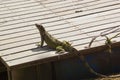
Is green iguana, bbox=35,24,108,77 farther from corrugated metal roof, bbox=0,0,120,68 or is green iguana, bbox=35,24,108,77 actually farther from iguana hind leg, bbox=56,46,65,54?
corrugated metal roof, bbox=0,0,120,68

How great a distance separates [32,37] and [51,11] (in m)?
1.85

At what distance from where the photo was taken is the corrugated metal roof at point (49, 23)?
8.62 meters

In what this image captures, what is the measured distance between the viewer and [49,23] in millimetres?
10242

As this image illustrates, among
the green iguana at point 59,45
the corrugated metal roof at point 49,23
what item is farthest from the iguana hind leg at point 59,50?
the corrugated metal roof at point 49,23

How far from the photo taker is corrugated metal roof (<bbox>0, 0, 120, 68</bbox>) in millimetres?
8617

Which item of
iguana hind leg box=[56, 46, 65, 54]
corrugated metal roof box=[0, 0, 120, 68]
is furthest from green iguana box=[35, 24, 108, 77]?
corrugated metal roof box=[0, 0, 120, 68]

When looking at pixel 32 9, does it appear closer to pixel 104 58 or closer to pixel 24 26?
pixel 24 26

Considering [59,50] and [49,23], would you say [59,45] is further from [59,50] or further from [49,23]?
[49,23]

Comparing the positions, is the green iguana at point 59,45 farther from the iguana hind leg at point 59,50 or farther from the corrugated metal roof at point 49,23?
the corrugated metal roof at point 49,23

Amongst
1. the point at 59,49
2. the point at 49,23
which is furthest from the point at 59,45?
the point at 49,23

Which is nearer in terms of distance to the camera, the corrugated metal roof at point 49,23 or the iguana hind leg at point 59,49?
the iguana hind leg at point 59,49

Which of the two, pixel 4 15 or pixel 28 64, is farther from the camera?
pixel 4 15

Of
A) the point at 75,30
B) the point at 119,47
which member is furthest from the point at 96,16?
the point at 119,47

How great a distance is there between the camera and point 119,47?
8.99m
